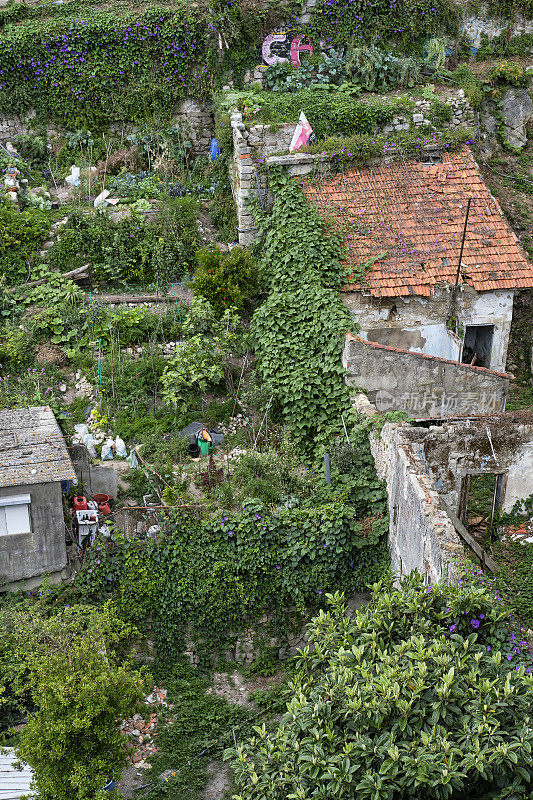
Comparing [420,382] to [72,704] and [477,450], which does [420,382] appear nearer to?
[477,450]

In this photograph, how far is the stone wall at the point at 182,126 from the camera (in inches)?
741

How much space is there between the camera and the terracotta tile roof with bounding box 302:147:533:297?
15.1 m

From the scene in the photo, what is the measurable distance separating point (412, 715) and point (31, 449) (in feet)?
21.6

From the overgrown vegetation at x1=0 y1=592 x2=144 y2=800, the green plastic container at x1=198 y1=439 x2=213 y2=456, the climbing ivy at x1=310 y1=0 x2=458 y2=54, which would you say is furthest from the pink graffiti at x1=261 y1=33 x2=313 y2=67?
the overgrown vegetation at x1=0 y1=592 x2=144 y2=800

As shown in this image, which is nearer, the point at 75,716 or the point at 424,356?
the point at 75,716

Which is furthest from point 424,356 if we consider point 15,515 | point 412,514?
point 15,515

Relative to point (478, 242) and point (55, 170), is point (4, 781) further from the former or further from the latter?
point (55, 170)

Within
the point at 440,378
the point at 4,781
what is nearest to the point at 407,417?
the point at 440,378

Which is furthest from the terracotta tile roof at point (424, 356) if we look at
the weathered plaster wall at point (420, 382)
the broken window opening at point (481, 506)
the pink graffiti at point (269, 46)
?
the pink graffiti at point (269, 46)

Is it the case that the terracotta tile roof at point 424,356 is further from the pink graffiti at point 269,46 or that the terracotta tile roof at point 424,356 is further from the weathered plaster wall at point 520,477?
the pink graffiti at point 269,46

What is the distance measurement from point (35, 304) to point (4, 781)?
888cm

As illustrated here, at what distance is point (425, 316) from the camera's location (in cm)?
1534

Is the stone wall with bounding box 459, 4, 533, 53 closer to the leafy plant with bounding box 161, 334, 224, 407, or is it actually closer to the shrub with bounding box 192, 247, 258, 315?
the shrub with bounding box 192, 247, 258, 315

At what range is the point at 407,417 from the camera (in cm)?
1237
